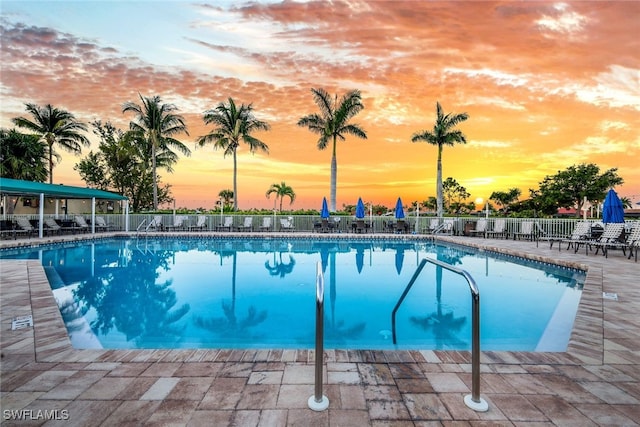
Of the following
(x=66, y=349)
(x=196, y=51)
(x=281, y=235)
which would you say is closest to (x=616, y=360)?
(x=66, y=349)

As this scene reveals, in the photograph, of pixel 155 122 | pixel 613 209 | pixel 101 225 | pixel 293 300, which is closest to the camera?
pixel 293 300

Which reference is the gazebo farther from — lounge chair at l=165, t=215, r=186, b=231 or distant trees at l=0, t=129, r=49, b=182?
distant trees at l=0, t=129, r=49, b=182

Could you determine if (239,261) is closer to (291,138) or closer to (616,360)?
(616,360)

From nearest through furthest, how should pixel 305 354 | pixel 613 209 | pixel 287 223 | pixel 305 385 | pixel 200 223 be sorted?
1. pixel 305 385
2. pixel 305 354
3. pixel 613 209
4. pixel 287 223
5. pixel 200 223

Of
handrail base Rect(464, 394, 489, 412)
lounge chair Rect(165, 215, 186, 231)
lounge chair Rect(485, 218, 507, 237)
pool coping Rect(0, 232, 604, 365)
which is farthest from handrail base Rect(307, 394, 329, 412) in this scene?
lounge chair Rect(165, 215, 186, 231)

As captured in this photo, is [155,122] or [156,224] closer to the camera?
[156,224]

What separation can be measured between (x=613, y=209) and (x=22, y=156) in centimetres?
3538

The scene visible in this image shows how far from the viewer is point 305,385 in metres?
2.39

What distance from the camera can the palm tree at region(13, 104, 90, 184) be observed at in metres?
21.9

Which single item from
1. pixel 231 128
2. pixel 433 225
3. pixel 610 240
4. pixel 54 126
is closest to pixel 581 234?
pixel 610 240

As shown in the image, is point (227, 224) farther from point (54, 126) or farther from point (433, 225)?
point (54, 126)

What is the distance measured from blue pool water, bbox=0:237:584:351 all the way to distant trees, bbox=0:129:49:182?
1796cm

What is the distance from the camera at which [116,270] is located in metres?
8.91

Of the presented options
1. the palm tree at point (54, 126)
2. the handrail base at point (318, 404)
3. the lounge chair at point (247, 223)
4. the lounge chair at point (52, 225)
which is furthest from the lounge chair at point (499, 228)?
the palm tree at point (54, 126)
